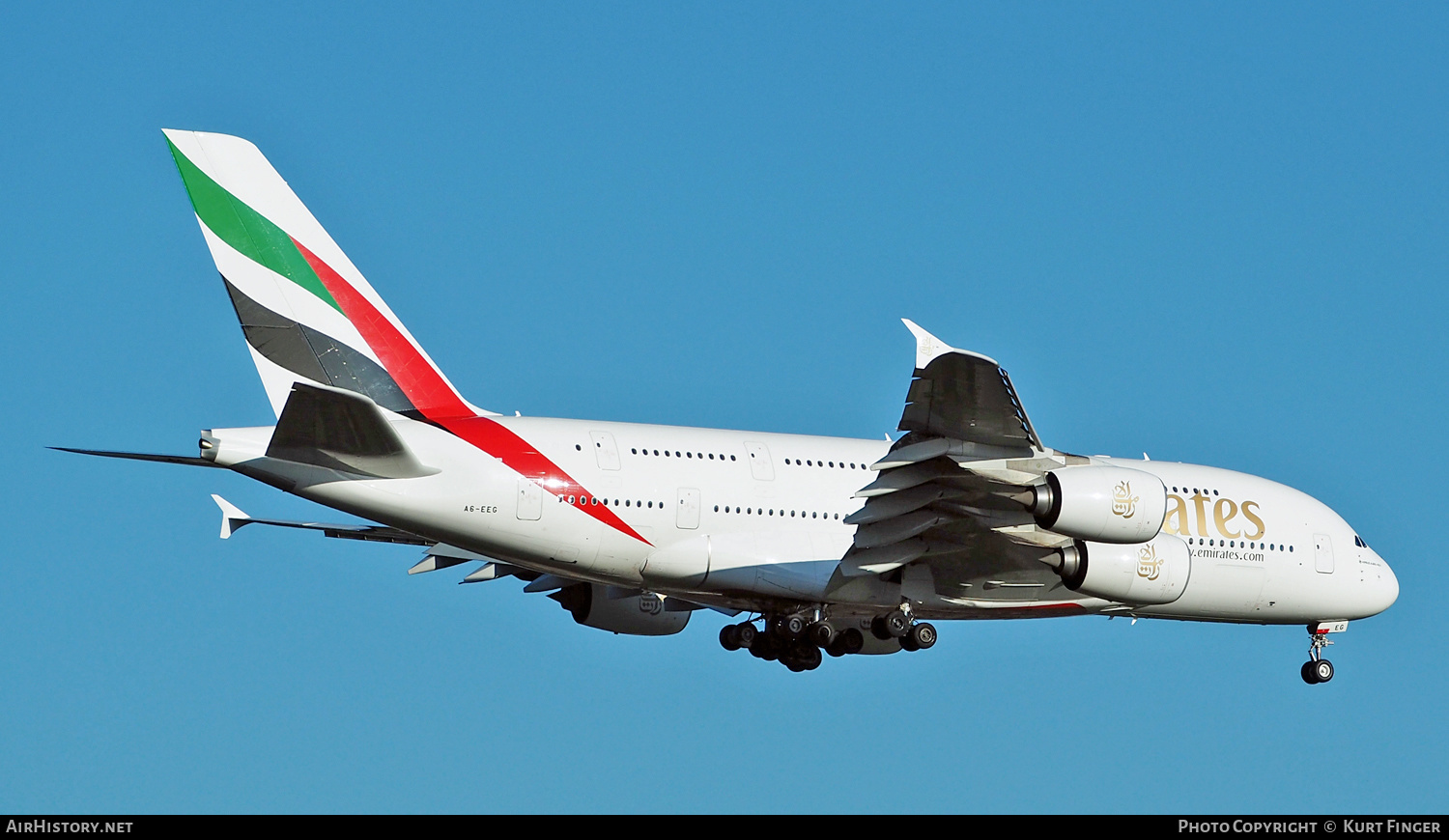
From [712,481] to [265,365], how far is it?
6.53 m

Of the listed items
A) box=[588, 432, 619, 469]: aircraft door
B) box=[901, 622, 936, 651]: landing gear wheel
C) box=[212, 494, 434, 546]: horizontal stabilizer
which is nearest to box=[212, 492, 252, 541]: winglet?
box=[212, 494, 434, 546]: horizontal stabilizer

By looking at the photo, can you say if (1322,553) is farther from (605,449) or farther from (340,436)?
(340,436)

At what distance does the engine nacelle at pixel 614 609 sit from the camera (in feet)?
100

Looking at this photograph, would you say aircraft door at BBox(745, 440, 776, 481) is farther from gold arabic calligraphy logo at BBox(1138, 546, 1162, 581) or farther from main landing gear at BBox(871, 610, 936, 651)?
gold arabic calligraphy logo at BBox(1138, 546, 1162, 581)

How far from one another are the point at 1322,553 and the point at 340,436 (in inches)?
671

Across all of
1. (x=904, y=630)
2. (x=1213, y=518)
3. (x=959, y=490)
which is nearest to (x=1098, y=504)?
(x=959, y=490)

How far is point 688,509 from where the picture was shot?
24.7 meters

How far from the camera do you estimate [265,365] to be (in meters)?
23.9

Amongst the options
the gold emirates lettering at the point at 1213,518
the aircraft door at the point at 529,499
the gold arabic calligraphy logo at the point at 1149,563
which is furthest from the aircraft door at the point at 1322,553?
the aircraft door at the point at 529,499

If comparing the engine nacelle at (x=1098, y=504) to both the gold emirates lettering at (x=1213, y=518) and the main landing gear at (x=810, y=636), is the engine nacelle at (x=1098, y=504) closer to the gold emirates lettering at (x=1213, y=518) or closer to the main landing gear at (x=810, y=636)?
the main landing gear at (x=810, y=636)
